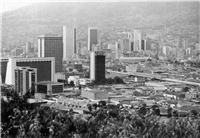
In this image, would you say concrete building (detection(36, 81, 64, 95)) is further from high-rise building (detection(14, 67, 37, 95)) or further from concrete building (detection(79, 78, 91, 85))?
concrete building (detection(79, 78, 91, 85))

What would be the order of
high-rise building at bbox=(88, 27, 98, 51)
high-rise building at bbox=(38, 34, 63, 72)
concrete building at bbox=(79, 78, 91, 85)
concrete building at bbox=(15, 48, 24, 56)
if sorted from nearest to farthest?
concrete building at bbox=(79, 78, 91, 85) < high-rise building at bbox=(38, 34, 63, 72) < concrete building at bbox=(15, 48, 24, 56) < high-rise building at bbox=(88, 27, 98, 51)

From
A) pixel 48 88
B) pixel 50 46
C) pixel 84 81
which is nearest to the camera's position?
pixel 48 88

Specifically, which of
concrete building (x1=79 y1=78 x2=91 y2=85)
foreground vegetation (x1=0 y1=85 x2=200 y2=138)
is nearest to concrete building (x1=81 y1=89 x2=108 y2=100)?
concrete building (x1=79 y1=78 x2=91 y2=85)

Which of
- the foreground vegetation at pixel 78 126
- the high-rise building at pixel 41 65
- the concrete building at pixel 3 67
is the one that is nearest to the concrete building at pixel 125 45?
the high-rise building at pixel 41 65

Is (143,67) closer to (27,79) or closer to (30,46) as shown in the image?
(30,46)

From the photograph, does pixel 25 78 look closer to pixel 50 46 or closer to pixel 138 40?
pixel 50 46

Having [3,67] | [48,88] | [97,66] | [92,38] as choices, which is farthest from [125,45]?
[48,88]

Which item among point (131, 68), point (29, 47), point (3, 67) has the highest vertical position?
point (29, 47)
